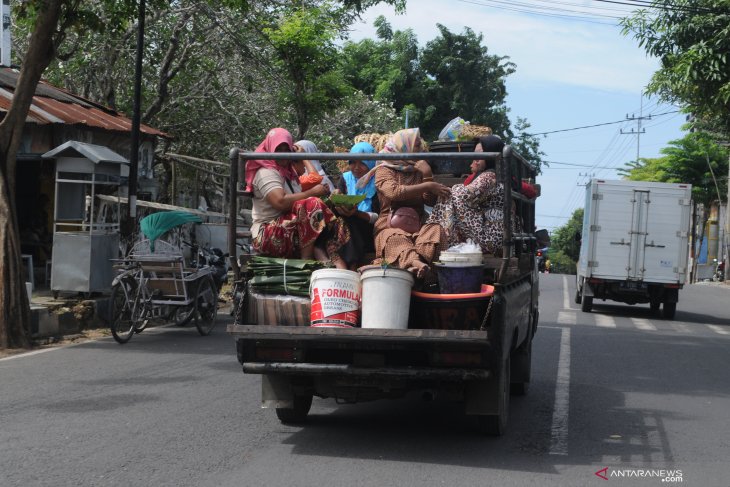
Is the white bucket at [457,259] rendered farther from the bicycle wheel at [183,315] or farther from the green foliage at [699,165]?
the green foliage at [699,165]

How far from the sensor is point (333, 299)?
6.25 m

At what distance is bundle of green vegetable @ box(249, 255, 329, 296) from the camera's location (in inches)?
257

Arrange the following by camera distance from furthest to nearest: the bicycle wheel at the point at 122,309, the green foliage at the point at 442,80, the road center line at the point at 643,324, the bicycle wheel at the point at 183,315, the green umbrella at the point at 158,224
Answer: the green foliage at the point at 442,80
the road center line at the point at 643,324
the bicycle wheel at the point at 183,315
the green umbrella at the point at 158,224
the bicycle wheel at the point at 122,309

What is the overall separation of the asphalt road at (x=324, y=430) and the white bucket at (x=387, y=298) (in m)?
0.93

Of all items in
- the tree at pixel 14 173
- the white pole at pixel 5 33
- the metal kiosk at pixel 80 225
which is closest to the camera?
the tree at pixel 14 173

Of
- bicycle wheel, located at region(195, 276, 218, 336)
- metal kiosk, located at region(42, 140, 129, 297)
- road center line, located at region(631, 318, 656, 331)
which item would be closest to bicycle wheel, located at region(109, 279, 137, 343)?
bicycle wheel, located at region(195, 276, 218, 336)

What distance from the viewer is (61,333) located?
520 inches

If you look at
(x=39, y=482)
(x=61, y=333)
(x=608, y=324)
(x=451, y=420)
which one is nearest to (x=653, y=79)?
(x=608, y=324)

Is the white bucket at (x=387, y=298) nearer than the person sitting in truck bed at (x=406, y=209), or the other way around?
the white bucket at (x=387, y=298)

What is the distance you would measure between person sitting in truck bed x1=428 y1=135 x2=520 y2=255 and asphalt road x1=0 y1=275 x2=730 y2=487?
1.51 m

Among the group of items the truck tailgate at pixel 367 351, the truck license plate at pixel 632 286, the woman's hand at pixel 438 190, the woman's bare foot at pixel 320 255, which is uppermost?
the woman's hand at pixel 438 190

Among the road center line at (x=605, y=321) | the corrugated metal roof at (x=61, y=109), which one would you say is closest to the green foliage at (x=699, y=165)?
the road center line at (x=605, y=321)

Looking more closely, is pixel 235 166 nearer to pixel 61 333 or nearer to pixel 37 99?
pixel 61 333

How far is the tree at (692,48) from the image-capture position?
21.6m
